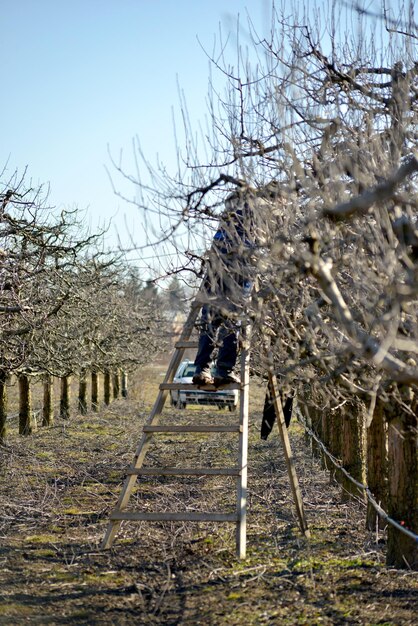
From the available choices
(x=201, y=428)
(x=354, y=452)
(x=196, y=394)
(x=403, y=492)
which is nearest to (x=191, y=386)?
(x=201, y=428)

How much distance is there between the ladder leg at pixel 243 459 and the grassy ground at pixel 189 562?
0.61 feet

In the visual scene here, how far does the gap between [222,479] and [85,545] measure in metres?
4.56

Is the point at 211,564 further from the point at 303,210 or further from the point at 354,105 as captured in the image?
the point at 354,105

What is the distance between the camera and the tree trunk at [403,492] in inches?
264

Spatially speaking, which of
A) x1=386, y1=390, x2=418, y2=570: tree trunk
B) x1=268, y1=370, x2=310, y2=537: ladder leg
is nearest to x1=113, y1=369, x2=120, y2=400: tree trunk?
x1=268, y1=370, x2=310, y2=537: ladder leg

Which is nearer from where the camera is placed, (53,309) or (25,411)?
(53,309)

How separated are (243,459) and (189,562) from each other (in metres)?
0.90

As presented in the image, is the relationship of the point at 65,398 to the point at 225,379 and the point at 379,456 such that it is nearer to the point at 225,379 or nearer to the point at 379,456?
the point at 379,456

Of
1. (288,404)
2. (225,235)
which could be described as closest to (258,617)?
(225,235)

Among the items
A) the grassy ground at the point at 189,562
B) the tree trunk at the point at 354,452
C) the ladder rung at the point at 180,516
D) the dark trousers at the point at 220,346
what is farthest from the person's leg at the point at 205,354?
the tree trunk at the point at 354,452

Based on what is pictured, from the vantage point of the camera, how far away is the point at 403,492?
6.89 meters

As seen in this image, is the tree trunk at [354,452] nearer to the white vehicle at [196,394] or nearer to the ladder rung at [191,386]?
the ladder rung at [191,386]

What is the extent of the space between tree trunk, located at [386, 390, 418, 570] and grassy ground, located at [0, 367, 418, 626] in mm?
227

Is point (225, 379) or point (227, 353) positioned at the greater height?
point (227, 353)
